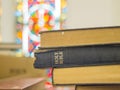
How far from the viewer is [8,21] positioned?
2104 mm

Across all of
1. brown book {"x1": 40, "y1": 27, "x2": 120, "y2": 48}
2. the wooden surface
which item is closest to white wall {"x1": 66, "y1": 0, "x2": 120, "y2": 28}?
the wooden surface

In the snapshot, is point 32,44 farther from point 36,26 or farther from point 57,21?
point 57,21

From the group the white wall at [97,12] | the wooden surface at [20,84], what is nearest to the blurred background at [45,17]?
the white wall at [97,12]

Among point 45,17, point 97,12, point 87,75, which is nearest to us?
point 87,75

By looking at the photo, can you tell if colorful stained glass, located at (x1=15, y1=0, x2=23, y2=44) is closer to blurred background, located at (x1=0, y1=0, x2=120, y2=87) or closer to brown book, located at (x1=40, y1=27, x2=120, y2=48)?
blurred background, located at (x1=0, y1=0, x2=120, y2=87)

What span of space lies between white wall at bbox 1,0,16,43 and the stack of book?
5.43 feet

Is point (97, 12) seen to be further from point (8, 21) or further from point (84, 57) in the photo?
point (84, 57)

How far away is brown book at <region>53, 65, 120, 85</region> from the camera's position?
1.36 ft

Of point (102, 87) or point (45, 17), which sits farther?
point (45, 17)

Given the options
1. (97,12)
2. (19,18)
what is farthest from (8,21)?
(97,12)

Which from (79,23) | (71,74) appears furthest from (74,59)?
(79,23)

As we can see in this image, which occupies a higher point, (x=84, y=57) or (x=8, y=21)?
(x=8, y=21)

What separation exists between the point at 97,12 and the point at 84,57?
1.63 metres

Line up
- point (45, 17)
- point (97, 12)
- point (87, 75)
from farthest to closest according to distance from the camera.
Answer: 1. point (45, 17)
2. point (97, 12)
3. point (87, 75)
